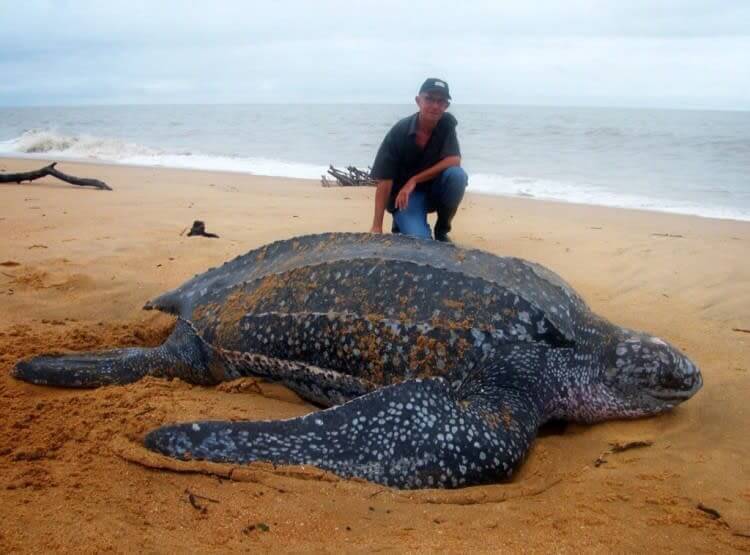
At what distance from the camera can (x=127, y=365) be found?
262cm

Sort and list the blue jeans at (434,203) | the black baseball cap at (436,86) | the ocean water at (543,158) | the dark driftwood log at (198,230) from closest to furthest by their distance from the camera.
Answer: the black baseball cap at (436,86) < the blue jeans at (434,203) < the dark driftwood log at (198,230) < the ocean water at (543,158)

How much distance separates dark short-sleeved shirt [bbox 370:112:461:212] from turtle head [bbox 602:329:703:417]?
2254mm

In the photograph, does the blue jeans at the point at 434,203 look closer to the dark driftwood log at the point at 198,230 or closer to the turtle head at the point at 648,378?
the dark driftwood log at the point at 198,230

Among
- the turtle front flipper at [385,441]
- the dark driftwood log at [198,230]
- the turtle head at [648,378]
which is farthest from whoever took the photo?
the dark driftwood log at [198,230]

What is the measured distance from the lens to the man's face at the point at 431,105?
3889mm

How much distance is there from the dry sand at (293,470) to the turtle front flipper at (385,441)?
0.19ft

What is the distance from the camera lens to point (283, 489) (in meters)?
1.69

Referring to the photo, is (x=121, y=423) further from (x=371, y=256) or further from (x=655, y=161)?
(x=655, y=161)

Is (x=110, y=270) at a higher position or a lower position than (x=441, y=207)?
lower

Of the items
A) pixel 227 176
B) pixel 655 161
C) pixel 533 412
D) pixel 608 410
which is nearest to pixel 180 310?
pixel 533 412

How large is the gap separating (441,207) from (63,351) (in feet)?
9.14

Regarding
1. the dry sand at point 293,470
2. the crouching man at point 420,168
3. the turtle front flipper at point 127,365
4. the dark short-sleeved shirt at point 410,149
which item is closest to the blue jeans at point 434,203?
the crouching man at point 420,168

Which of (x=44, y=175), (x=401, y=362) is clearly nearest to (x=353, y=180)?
(x=44, y=175)

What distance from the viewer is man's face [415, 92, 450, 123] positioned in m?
3.89
